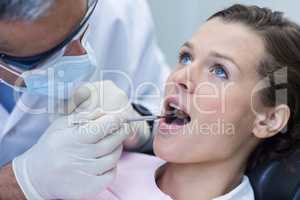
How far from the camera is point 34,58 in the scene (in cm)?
112

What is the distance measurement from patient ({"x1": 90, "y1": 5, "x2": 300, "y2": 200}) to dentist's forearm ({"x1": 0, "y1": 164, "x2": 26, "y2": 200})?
0.22 metres

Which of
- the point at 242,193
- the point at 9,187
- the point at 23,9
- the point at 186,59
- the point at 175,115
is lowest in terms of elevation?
the point at 242,193

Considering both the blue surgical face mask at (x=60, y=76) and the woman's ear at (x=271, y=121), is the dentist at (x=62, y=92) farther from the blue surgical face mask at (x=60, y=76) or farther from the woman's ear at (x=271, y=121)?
the woman's ear at (x=271, y=121)

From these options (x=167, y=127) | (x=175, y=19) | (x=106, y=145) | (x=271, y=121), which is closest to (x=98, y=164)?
(x=106, y=145)

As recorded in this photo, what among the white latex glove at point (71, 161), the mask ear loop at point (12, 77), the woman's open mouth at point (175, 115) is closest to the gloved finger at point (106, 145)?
the white latex glove at point (71, 161)

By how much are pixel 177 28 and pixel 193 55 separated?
45.3 inches

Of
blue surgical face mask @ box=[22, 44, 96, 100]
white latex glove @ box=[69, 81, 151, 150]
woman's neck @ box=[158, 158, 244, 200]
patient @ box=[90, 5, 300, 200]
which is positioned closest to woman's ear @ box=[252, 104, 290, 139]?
patient @ box=[90, 5, 300, 200]

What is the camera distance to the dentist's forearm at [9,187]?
1206 mm

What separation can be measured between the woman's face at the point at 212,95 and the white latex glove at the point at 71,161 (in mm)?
134

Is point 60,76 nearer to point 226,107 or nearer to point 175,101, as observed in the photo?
point 175,101

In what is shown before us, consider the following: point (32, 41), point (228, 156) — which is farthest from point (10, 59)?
point (228, 156)

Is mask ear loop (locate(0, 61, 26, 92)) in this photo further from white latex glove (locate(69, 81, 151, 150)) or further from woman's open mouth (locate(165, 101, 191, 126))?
woman's open mouth (locate(165, 101, 191, 126))

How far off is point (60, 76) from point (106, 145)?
0.19m

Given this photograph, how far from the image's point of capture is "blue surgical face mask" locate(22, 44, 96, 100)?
117cm
